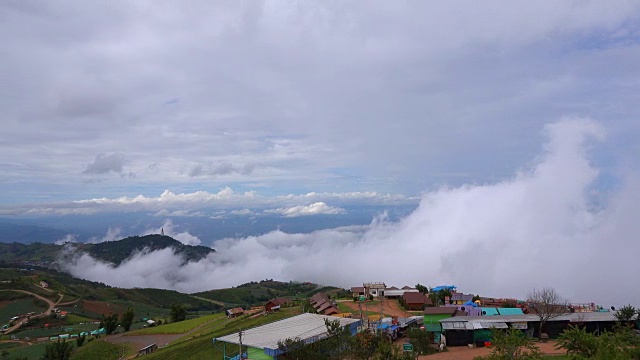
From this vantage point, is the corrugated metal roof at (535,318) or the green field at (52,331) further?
the green field at (52,331)

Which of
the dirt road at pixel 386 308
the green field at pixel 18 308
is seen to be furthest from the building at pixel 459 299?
the green field at pixel 18 308

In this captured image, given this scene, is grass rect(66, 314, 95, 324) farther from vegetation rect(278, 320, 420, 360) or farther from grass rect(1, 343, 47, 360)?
vegetation rect(278, 320, 420, 360)

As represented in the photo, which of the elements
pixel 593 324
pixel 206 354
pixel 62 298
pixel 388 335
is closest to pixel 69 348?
pixel 206 354

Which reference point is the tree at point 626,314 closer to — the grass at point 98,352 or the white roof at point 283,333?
the white roof at point 283,333

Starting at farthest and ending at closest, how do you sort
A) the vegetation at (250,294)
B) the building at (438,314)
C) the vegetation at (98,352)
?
the vegetation at (250,294)
the vegetation at (98,352)
the building at (438,314)

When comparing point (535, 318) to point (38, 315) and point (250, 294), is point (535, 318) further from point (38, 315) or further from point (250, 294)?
point (250, 294)

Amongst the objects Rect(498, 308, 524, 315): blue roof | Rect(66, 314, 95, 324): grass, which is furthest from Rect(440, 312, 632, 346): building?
Rect(66, 314, 95, 324): grass

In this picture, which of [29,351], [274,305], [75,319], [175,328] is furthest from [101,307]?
[274,305]

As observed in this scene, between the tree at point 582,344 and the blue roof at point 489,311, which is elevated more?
the tree at point 582,344
